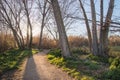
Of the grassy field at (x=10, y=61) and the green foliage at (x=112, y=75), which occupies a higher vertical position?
the grassy field at (x=10, y=61)

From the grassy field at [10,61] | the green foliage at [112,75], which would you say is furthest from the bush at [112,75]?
the grassy field at [10,61]

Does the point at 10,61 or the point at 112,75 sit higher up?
the point at 10,61

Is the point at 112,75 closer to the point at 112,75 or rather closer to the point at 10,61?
the point at 112,75

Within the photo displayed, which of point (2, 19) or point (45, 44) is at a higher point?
point (2, 19)

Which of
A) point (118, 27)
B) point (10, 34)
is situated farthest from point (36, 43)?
point (118, 27)

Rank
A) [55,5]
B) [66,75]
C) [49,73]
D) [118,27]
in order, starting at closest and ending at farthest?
1. [118,27]
2. [66,75]
3. [49,73]
4. [55,5]

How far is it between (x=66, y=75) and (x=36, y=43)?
27.2 metres

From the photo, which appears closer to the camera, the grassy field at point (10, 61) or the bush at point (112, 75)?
the bush at point (112, 75)

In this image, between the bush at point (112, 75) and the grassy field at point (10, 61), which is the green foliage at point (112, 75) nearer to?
the bush at point (112, 75)

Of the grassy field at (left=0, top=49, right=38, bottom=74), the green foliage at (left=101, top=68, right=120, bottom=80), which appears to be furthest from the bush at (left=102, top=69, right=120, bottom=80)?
the grassy field at (left=0, top=49, right=38, bottom=74)

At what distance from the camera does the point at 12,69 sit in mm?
12688

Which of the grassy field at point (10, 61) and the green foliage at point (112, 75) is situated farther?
the grassy field at point (10, 61)

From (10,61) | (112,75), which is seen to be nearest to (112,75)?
(112,75)

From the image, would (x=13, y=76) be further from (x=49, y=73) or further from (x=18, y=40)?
(x=18, y=40)
